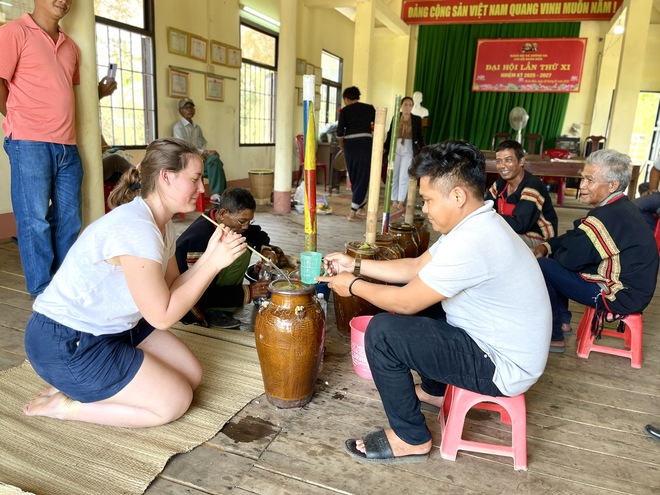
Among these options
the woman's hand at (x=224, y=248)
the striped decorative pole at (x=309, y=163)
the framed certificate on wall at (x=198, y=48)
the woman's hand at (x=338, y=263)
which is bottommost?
the woman's hand at (x=338, y=263)

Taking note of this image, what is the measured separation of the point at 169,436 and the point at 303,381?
1.57ft

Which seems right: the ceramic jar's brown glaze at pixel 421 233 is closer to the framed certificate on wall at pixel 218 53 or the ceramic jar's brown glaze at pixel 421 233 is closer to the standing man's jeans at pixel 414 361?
the standing man's jeans at pixel 414 361

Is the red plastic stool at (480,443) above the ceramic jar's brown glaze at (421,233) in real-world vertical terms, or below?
below

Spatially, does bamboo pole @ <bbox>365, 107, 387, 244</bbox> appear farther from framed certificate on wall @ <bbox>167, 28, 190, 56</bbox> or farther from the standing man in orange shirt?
framed certificate on wall @ <bbox>167, 28, 190, 56</bbox>

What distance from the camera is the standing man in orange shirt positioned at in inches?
94.3

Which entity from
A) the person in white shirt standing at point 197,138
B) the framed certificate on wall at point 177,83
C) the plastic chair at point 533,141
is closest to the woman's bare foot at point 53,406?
the person in white shirt standing at point 197,138

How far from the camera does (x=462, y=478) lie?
148 cm

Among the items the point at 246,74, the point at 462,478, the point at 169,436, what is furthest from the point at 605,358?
the point at 246,74

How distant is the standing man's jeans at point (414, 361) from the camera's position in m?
1.46

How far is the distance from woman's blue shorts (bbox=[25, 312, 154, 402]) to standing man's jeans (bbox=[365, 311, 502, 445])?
0.80 m

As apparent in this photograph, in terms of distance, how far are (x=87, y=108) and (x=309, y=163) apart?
1.58m

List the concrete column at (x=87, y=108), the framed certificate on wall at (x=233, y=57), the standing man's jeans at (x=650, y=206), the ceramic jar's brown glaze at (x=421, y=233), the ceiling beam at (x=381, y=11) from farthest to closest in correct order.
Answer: the ceiling beam at (x=381, y=11), the framed certificate on wall at (x=233, y=57), the standing man's jeans at (x=650, y=206), the ceramic jar's brown glaze at (x=421, y=233), the concrete column at (x=87, y=108)

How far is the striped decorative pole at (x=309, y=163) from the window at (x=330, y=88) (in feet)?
24.2

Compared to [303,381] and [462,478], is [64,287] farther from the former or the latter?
[462,478]
